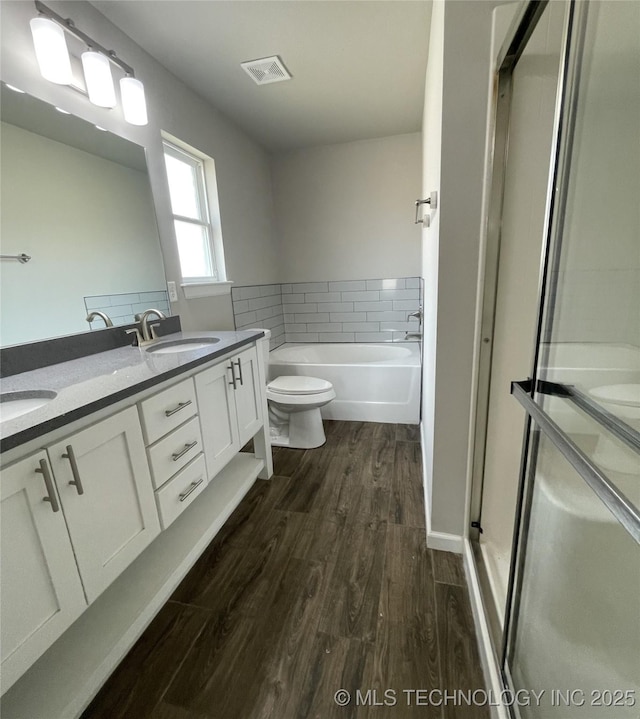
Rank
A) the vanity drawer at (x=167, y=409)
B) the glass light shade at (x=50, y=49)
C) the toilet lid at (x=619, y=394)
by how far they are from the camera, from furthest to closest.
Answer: the glass light shade at (x=50, y=49) < the vanity drawer at (x=167, y=409) < the toilet lid at (x=619, y=394)

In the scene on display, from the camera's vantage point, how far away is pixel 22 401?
103 centimetres

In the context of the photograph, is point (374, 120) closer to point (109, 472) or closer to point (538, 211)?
point (538, 211)

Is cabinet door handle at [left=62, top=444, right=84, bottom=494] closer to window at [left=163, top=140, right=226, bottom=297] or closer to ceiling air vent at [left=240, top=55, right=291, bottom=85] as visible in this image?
window at [left=163, top=140, right=226, bottom=297]

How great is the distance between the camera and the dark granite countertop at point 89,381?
746mm

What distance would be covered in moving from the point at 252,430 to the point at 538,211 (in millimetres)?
1612

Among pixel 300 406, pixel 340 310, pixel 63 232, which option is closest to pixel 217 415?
pixel 300 406

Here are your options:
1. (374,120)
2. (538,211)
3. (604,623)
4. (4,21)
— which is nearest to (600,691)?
(604,623)

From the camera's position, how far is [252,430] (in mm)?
1856

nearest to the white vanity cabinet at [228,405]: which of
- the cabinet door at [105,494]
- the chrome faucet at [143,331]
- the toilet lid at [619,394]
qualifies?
the cabinet door at [105,494]

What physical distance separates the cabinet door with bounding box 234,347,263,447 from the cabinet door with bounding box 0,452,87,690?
94cm

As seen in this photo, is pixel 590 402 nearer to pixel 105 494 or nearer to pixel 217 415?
pixel 105 494

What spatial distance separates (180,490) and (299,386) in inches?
48.7

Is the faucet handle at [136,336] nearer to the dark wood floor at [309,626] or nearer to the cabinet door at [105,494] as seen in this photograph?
the cabinet door at [105,494]

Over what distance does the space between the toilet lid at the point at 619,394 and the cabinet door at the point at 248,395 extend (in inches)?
55.9
